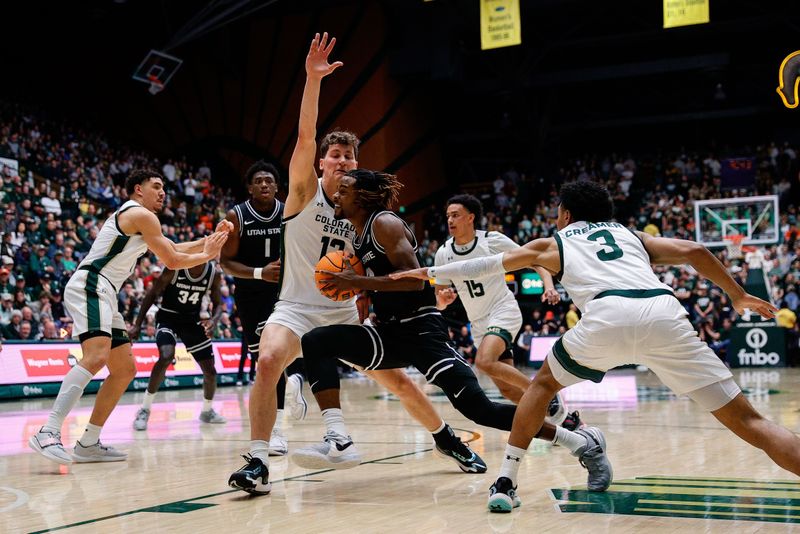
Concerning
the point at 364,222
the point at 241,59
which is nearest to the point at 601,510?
the point at 364,222

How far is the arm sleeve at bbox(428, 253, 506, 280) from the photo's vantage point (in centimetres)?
443

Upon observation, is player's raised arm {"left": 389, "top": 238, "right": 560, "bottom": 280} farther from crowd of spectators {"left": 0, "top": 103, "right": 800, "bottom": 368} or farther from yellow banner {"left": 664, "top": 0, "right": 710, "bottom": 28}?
yellow banner {"left": 664, "top": 0, "right": 710, "bottom": 28}

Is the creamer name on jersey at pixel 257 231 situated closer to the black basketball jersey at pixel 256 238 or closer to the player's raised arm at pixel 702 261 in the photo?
the black basketball jersey at pixel 256 238

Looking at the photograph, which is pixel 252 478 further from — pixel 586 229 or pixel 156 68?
pixel 156 68

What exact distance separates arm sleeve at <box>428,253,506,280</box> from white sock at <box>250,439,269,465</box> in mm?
1327

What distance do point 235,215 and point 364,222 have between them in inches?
96.7

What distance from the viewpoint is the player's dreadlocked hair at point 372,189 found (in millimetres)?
4938

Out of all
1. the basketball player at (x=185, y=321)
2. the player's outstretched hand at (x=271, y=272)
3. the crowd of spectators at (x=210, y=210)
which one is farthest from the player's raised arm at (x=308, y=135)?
the crowd of spectators at (x=210, y=210)

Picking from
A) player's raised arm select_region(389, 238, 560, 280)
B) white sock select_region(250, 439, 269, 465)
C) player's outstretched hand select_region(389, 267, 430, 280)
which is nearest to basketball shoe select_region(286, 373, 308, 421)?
white sock select_region(250, 439, 269, 465)

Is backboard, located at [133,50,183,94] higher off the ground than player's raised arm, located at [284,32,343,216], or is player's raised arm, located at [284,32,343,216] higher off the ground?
backboard, located at [133,50,183,94]

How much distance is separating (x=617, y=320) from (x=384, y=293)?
1.45 metres

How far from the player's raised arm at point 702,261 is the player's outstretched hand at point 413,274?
114cm

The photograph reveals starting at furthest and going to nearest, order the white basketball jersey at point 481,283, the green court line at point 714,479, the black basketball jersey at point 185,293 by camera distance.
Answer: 1. the black basketball jersey at point 185,293
2. the white basketball jersey at point 481,283
3. the green court line at point 714,479

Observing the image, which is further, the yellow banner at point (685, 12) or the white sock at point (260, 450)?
the yellow banner at point (685, 12)
